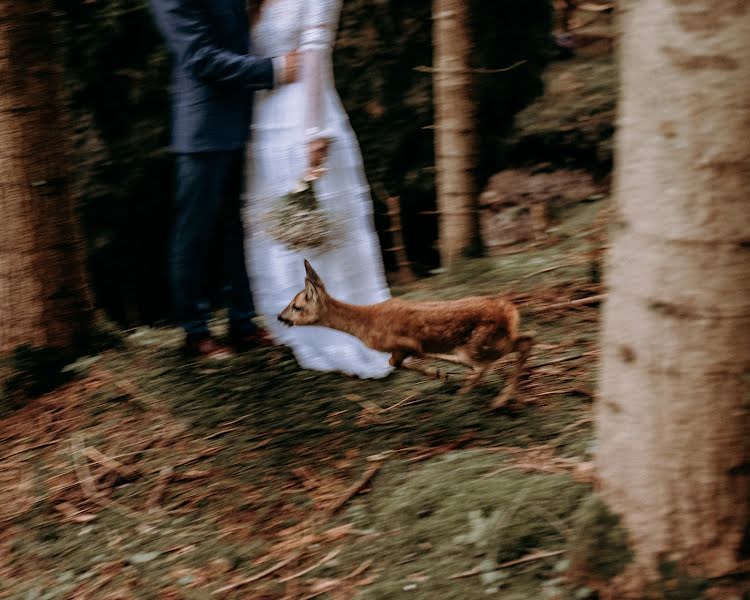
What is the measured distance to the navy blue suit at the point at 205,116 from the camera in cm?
418

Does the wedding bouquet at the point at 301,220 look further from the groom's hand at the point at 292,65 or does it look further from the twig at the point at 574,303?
the twig at the point at 574,303

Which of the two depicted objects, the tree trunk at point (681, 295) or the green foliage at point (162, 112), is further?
the green foliage at point (162, 112)

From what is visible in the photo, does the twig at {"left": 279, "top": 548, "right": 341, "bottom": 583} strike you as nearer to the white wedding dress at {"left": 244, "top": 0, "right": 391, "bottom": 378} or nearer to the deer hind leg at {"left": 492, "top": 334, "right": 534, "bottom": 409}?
the deer hind leg at {"left": 492, "top": 334, "right": 534, "bottom": 409}

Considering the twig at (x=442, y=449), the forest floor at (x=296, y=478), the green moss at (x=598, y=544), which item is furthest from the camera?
the twig at (x=442, y=449)

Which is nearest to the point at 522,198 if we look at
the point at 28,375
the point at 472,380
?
the point at 472,380

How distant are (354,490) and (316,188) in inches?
66.4

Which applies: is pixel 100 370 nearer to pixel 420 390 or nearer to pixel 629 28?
pixel 420 390

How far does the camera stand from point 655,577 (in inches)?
92.0

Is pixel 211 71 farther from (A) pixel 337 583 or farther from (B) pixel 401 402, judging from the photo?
(A) pixel 337 583

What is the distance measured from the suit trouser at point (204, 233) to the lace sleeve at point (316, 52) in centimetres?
46

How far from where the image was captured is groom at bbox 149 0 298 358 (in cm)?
418

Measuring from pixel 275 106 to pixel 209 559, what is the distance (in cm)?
233

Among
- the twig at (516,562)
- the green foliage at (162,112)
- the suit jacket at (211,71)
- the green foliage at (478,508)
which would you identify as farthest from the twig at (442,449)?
the green foliage at (162,112)

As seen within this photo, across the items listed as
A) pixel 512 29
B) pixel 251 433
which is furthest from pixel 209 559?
pixel 512 29
